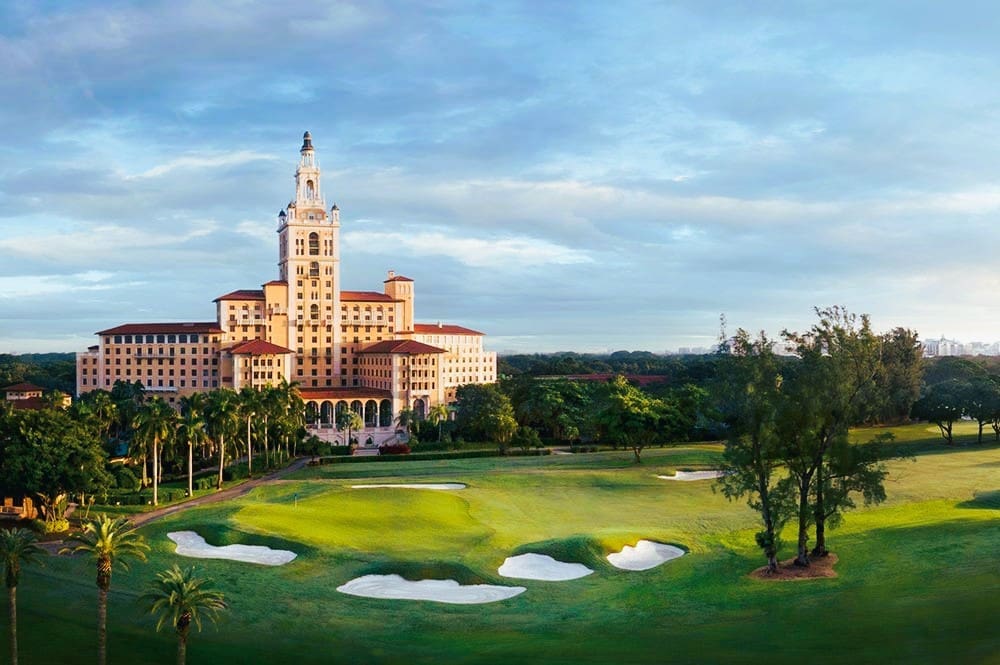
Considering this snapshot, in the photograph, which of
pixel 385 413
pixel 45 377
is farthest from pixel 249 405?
pixel 45 377

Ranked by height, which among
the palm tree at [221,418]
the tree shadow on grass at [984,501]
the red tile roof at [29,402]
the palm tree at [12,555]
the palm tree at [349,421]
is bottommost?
the tree shadow on grass at [984,501]

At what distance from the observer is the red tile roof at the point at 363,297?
14175 centimetres

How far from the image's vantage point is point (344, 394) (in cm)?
12475

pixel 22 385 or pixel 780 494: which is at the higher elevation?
pixel 22 385

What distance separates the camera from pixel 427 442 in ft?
337

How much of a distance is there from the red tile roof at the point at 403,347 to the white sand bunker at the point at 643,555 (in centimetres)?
8309

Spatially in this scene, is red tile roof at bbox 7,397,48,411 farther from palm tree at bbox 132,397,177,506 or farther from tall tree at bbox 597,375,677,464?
tall tree at bbox 597,375,677,464

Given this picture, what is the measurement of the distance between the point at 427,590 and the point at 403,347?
3537 inches

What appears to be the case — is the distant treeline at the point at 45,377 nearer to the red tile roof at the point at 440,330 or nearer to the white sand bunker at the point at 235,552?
the red tile roof at the point at 440,330

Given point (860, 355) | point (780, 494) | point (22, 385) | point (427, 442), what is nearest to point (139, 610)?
point (780, 494)

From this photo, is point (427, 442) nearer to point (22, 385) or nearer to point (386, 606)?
point (22, 385)

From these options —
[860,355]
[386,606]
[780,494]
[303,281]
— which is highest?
[303,281]

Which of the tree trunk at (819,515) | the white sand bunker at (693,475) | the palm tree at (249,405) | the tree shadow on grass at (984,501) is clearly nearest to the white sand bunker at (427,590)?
the tree trunk at (819,515)

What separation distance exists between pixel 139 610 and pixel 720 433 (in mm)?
83455
